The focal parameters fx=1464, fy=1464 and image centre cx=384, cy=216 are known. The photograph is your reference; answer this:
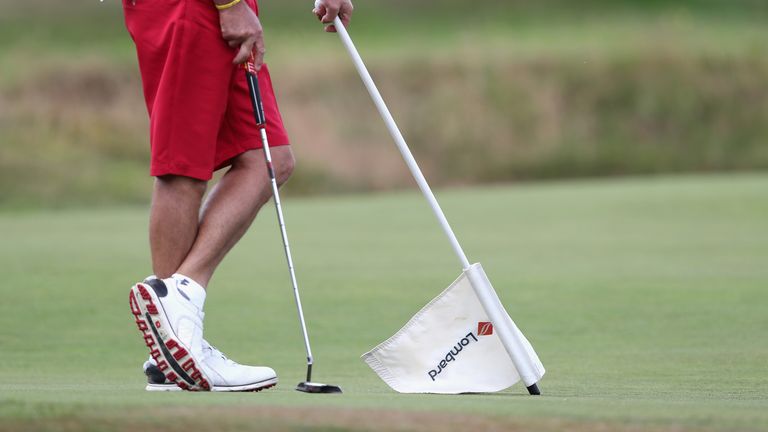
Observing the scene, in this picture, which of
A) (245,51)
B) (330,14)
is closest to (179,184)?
(245,51)

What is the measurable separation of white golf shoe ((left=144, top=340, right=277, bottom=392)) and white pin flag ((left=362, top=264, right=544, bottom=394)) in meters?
0.32

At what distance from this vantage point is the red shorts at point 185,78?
3.99 metres

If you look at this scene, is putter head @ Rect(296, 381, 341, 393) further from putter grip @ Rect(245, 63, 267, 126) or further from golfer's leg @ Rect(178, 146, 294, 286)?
putter grip @ Rect(245, 63, 267, 126)

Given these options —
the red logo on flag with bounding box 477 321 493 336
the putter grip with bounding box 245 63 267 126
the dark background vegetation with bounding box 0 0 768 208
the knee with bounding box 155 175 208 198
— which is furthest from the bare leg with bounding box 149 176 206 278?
the dark background vegetation with bounding box 0 0 768 208

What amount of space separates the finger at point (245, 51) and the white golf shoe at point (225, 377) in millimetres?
783

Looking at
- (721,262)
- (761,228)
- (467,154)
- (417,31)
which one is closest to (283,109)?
(467,154)

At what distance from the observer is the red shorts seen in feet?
13.1

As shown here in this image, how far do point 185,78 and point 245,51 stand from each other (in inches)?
7.1

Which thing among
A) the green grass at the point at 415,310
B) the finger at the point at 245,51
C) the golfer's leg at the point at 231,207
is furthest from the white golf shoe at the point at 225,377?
the finger at the point at 245,51

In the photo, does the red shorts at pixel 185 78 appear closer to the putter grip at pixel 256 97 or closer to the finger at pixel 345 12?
the putter grip at pixel 256 97

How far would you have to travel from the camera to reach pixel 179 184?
4031 millimetres

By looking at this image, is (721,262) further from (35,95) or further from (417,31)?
(417,31)

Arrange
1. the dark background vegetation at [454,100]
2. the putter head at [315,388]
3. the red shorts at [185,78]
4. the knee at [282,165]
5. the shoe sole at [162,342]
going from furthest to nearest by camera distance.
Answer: the dark background vegetation at [454,100], the knee at [282,165], the red shorts at [185,78], the shoe sole at [162,342], the putter head at [315,388]

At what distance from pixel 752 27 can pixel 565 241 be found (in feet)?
77.9
